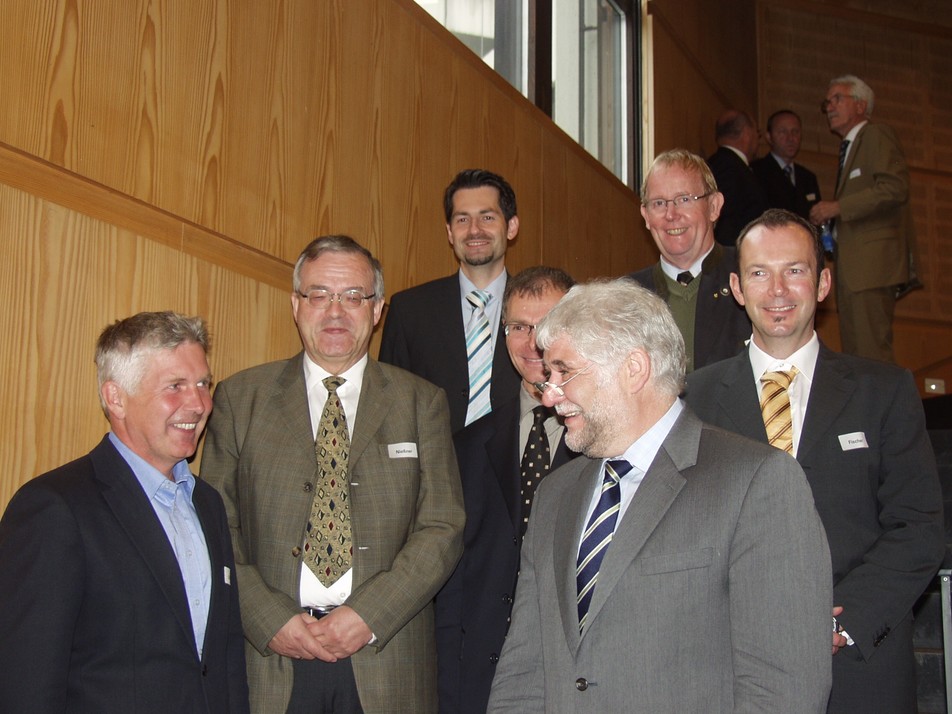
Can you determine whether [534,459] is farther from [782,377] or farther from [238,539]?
[238,539]

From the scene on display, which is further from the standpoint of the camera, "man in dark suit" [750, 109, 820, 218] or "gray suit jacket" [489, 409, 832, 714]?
"man in dark suit" [750, 109, 820, 218]

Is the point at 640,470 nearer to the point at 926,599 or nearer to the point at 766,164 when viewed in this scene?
the point at 926,599

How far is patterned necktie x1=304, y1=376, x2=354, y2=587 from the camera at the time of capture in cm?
282

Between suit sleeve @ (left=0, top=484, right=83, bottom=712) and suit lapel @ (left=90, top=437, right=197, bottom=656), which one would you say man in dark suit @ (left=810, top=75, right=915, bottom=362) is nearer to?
suit lapel @ (left=90, top=437, right=197, bottom=656)

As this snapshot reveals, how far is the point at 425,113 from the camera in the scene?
186 inches

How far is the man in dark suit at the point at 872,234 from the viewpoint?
620 centimetres

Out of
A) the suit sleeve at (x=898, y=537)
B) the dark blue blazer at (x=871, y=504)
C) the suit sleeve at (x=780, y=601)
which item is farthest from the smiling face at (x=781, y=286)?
the suit sleeve at (x=780, y=601)

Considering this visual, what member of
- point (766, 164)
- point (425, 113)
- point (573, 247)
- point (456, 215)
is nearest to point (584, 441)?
point (456, 215)

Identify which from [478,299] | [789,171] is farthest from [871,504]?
[789,171]

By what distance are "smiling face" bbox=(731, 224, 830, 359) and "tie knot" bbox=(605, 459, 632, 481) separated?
0.80 m

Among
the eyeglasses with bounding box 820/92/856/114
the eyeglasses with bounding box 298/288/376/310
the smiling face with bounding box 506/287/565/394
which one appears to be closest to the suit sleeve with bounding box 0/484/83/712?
the eyeglasses with bounding box 298/288/376/310

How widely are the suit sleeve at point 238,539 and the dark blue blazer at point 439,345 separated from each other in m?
0.91

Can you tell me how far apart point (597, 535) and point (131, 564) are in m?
1.05

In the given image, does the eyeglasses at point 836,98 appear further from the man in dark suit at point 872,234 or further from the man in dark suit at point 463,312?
the man in dark suit at point 463,312
